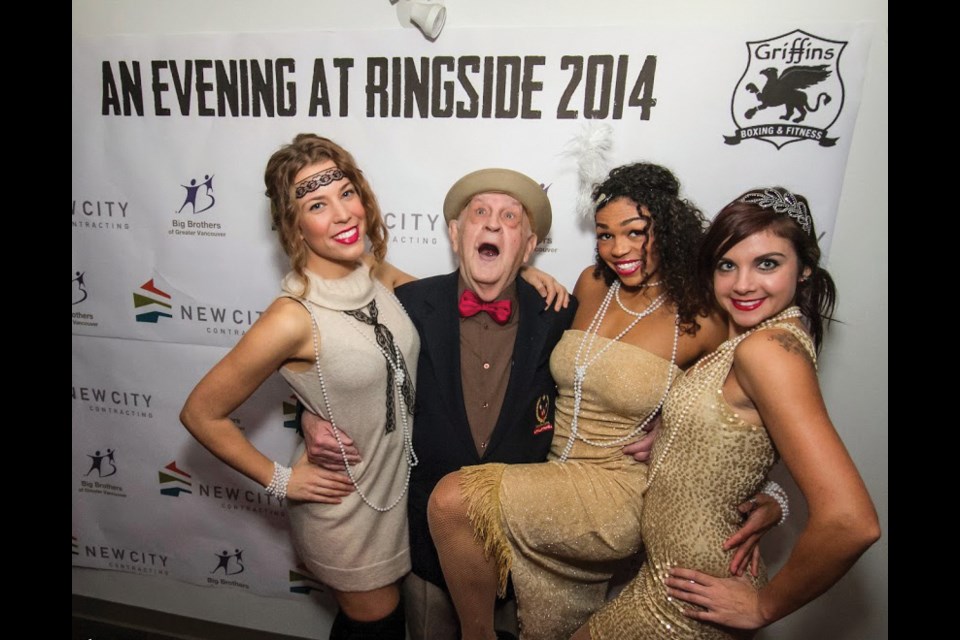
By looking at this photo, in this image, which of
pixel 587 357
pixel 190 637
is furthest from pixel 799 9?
pixel 190 637

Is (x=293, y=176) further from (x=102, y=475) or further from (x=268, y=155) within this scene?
(x=102, y=475)

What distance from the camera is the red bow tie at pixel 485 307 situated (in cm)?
152

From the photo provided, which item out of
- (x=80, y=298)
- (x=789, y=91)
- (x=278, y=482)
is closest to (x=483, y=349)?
(x=278, y=482)

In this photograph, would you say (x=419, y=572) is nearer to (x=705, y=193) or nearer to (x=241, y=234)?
(x=241, y=234)

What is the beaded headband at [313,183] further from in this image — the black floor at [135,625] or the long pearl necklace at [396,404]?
the black floor at [135,625]

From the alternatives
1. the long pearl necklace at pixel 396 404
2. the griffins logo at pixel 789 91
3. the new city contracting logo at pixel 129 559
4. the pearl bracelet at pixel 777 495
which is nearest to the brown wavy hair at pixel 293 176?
the long pearl necklace at pixel 396 404

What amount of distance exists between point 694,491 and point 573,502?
1.02 ft

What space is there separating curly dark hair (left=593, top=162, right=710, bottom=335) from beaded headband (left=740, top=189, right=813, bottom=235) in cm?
20

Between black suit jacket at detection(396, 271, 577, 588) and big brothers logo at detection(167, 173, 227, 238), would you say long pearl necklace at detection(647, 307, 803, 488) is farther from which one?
big brothers logo at detection(167, 173, 227, 238)

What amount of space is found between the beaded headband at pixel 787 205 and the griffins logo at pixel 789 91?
0.56 metres

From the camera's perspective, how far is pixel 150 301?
2166 mm

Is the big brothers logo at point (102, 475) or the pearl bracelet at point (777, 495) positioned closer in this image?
Answer: the pearl bracelet at point (777, 495)

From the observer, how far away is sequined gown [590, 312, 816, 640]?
3.98ft

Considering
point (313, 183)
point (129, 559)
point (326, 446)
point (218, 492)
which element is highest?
point (313, 183)
